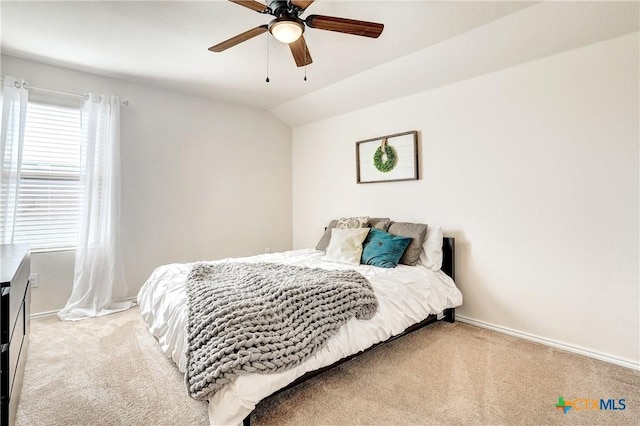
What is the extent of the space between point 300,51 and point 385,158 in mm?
1725

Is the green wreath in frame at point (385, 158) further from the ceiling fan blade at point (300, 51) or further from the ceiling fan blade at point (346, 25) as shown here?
the ceiling fan blade at point (346, 25)

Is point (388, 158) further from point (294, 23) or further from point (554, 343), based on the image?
point (554, 343)

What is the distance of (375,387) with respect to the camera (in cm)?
193

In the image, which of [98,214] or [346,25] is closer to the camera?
[346,25]

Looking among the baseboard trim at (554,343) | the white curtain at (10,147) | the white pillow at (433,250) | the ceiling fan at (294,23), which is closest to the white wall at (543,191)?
the baseboard trim at (554,343)

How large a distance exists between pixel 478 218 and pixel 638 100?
1318 millimetres

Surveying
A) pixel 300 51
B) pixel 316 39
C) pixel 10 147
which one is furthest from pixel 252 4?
pixel 10 147

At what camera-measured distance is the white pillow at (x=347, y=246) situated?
3.06 m

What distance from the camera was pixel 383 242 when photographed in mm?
3027

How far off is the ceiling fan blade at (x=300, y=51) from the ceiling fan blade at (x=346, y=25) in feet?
0.53

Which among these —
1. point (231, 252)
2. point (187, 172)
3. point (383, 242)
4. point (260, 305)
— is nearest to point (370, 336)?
point (260, 305)

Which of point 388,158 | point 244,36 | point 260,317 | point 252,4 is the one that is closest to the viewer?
point 260,317

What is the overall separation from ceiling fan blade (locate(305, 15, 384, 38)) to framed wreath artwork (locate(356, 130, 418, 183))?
1.59m

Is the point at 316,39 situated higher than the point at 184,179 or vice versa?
the point at 316,39
